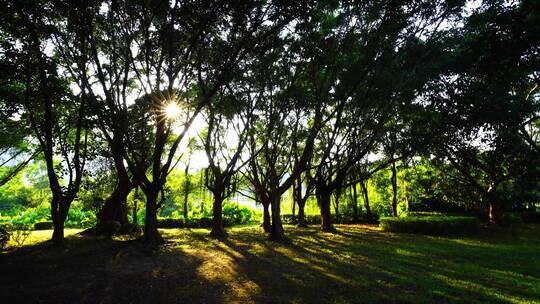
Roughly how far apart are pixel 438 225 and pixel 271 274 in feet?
55.2

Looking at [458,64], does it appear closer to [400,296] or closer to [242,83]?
[242,83]

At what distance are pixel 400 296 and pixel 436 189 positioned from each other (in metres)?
25.5

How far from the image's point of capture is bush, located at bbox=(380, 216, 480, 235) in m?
21.8

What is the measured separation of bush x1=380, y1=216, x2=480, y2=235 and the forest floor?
5.41 metres

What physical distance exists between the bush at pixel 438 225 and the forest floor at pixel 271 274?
17.7 feet

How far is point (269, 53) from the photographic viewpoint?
51.0 feet

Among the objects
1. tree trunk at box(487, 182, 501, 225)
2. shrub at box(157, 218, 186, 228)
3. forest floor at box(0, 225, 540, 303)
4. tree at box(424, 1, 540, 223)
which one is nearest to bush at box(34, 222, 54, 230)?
shrub at box(157, 218, 186, 228)

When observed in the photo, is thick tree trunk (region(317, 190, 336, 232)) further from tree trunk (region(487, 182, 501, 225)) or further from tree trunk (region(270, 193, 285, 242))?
tree trunk (region(487, 182, 501, 225))

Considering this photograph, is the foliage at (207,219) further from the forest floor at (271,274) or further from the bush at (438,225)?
the bush at (438,225)

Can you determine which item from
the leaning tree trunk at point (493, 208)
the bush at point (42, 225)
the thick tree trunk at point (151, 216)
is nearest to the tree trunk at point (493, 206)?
the leaning tree trunk at point (493, 208)

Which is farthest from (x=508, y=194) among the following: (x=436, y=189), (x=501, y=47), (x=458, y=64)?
(x=501, y=47)

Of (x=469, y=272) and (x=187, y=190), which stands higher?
(x=187, y=190)

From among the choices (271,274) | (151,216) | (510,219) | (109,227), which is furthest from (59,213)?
(510,219)

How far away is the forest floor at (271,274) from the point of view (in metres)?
7.69
